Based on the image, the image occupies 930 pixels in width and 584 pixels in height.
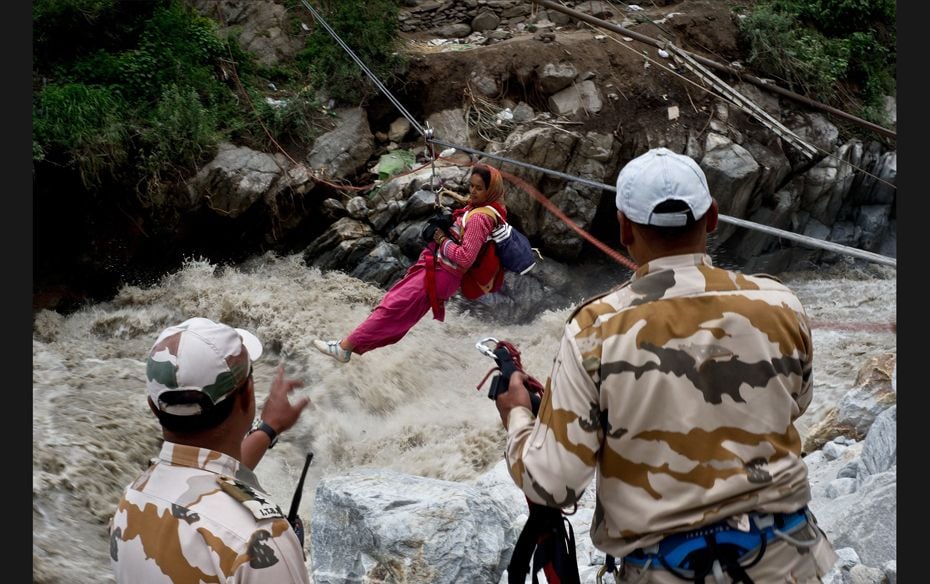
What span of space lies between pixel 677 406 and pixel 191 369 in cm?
97

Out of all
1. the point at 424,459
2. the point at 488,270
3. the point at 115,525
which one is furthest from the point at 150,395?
the point at 424,459

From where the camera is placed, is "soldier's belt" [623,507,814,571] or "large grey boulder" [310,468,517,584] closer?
"soldier's belt" [623,507,814,571]

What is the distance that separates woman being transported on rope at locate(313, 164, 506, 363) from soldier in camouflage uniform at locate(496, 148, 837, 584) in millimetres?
2880

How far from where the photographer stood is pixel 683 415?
4.87 feet

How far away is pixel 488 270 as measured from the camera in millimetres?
4621

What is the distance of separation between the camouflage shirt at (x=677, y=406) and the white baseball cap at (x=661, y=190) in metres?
0.10

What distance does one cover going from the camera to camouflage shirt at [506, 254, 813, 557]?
1482mm

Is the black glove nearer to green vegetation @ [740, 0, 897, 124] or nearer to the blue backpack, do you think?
the blue backpack

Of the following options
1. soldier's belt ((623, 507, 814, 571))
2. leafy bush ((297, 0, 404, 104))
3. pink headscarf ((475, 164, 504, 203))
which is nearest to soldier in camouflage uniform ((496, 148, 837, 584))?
soldier's belt ((623, 507, 814, 571))

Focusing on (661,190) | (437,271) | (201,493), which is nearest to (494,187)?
(437,271)

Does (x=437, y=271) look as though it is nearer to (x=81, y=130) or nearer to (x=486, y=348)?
(x=486, y=348)

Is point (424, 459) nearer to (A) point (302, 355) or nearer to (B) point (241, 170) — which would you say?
(A) point (302, 355)

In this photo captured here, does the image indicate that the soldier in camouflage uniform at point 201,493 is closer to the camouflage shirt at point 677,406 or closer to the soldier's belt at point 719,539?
the camouflage shirt at point 677,406

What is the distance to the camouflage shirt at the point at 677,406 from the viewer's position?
4.86ft
